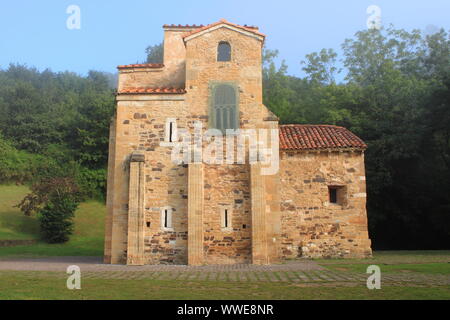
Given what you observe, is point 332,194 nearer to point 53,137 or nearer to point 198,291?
point 198,291

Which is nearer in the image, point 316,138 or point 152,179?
point 152,179

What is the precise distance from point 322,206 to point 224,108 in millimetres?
7268

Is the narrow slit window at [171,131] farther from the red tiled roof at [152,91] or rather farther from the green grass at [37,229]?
the green grass at [37,229]

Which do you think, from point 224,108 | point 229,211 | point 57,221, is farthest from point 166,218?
point 57,221

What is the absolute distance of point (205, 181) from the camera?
58.6 ft

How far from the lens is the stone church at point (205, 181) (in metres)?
17.3

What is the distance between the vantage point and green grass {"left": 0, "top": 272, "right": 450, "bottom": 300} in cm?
829

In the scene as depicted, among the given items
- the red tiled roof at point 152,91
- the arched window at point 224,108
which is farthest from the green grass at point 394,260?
the red tiled roof at point 152,91

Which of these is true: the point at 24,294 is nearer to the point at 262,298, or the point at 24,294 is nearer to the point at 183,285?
the point at 183,285

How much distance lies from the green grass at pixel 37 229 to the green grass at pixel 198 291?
52.7 feet

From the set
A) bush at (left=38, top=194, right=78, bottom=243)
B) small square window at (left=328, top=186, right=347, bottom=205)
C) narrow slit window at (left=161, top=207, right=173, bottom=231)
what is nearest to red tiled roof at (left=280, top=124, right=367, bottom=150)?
small square window at (left=328, top=186, right=347, bottom=205)

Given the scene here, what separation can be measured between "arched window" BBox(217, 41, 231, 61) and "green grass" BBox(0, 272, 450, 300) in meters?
11.3

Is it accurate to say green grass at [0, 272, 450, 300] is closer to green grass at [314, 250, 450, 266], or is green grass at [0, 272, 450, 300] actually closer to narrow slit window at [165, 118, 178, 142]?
green grass at [314, 250, 450, 266]

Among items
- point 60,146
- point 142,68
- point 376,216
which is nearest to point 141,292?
point 142,68
